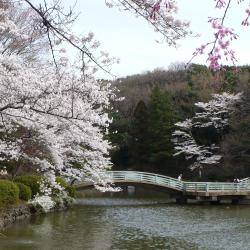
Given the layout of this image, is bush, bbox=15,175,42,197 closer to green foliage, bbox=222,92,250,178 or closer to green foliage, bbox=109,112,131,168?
green foliage, bbox=222,92,250,178

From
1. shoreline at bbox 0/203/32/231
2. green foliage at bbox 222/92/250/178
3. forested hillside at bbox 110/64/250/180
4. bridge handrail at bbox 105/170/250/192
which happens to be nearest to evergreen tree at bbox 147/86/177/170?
forested hillside at bbox 110/64/250/180

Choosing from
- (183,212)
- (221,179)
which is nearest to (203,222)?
(183,212)

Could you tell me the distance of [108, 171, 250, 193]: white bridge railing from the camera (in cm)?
2114

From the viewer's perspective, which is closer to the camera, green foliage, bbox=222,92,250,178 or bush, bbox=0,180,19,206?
bush, bbox=0,180,19,206

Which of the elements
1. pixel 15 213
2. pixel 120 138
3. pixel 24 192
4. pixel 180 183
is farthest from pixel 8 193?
pixel 120 138

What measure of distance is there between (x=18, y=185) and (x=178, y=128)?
53.3 feet

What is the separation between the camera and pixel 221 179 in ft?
84.0

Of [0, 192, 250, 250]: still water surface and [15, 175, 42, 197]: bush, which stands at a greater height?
[15, 175, 42, 197]: bush

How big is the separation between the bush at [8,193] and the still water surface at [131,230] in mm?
805

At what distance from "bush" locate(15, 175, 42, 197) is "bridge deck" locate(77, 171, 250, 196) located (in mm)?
4778

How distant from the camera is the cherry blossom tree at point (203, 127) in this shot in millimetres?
27438

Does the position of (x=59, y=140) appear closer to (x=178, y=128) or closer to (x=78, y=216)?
(x=78, y=216)

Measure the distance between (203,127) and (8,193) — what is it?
18337 millimetres

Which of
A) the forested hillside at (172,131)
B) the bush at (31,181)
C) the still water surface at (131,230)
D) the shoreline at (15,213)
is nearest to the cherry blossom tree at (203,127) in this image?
the forested hillside at (172,131)
